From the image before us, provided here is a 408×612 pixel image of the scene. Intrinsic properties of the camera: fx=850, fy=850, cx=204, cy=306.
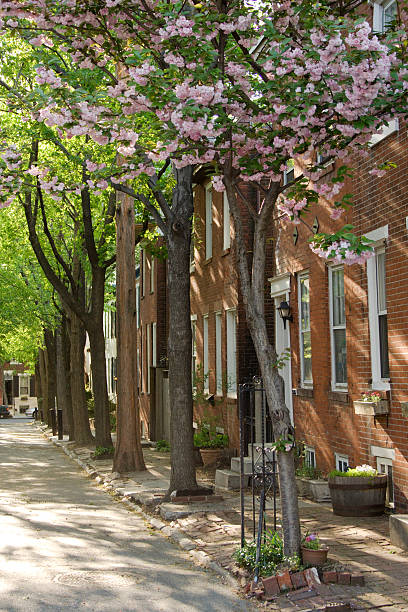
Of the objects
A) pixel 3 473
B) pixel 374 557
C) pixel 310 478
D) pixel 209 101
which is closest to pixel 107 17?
pixel 209 101

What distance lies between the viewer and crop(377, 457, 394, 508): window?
38.7ft

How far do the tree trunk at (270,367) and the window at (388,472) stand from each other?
3.86m

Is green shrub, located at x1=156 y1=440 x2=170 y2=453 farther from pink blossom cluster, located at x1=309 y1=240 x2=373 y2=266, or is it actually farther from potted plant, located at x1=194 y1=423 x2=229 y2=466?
pink blossom cluster, located at x1=309 y1=240 x2=373 y2=266

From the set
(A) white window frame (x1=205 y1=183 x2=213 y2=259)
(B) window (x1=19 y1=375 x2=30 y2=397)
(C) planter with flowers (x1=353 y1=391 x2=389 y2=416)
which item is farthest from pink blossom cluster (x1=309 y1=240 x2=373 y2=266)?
(B) window (x1=19 y1=375 x2=30 y2=397)

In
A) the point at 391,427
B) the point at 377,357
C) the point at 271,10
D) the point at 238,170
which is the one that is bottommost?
the point at 391,427

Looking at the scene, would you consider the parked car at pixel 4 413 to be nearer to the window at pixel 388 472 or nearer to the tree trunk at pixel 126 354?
the tree trunk at pixel 126 354

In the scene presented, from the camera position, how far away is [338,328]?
14258 mm

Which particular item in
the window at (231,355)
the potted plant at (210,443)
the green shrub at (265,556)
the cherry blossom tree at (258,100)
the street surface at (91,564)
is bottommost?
the street surface at (91,564)

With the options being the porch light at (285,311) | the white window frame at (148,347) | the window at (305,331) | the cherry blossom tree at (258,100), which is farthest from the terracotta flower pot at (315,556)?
the white window frame at (148,347)

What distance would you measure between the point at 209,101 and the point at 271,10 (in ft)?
5.81

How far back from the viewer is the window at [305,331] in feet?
51.8

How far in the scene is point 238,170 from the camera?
31.7 feet

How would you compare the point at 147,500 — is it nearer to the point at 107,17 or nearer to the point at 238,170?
the point at 238,170

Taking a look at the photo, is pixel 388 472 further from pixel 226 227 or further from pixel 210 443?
pixel 226 227
